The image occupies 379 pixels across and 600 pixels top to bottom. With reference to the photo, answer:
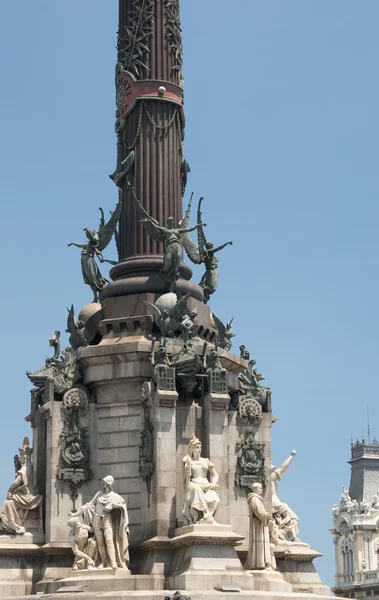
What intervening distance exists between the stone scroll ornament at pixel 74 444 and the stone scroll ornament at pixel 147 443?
183 centimetres

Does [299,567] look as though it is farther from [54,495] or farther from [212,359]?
[54,495]

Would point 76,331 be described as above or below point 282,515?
above

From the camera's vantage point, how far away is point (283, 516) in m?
43.5

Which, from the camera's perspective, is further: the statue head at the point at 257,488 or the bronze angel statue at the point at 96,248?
the bronze angel statue at the point at 96,248

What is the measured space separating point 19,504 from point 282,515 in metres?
8.70

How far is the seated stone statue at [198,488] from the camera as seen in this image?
37438 millimetres

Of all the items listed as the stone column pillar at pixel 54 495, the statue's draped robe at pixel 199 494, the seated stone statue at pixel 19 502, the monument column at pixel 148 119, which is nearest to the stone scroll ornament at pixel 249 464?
the statue's draped robe at pixel 199 494

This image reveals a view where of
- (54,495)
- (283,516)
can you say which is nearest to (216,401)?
(54,495)

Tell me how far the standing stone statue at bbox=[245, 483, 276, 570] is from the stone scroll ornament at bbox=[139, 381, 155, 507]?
3070 millimetres

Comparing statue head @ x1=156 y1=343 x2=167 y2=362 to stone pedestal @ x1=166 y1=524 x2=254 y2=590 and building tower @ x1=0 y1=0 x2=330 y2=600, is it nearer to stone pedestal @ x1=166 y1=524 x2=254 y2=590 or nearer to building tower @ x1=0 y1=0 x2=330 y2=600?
building tower @ x1=0 y1=0 x2=330 y2=600

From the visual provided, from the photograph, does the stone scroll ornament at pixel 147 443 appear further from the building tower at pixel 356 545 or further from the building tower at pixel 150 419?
the building tower at pixel 356 545

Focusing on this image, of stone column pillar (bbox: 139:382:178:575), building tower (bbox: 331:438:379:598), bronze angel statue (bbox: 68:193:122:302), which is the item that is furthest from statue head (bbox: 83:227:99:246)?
building tower (bbox: 331:438:379:598)

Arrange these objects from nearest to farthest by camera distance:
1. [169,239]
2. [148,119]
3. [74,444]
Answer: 1. [74,444]
2. [169,239]
3. [148,119]

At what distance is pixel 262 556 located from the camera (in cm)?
3912
